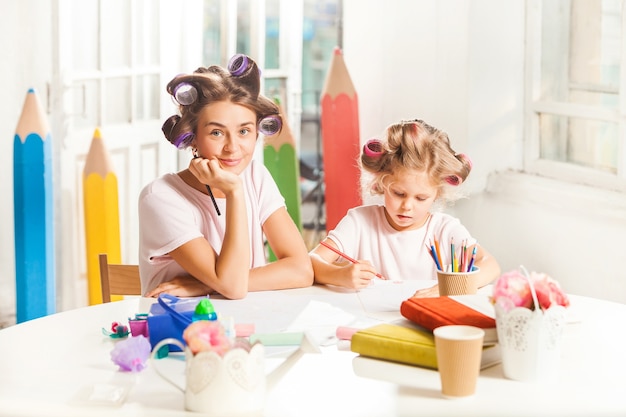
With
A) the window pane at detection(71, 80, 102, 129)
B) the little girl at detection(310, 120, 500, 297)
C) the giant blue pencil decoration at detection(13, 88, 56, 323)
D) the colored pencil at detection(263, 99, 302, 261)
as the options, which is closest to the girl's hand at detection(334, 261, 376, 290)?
the little girl at detection(310, 120, 500, 297)

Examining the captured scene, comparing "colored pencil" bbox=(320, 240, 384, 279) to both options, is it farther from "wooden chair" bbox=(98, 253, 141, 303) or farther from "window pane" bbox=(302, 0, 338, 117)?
"window pane" bbox=(302, 0, 338, 117)

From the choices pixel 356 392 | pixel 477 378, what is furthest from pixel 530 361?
pixel 356 392

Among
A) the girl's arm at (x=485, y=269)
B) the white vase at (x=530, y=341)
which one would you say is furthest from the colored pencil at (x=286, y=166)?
the white vase at (x=530, y=341)

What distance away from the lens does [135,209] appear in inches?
167

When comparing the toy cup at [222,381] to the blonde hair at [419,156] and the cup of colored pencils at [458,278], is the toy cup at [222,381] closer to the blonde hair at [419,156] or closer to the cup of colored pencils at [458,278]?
the cup of colored pencils at [458,278]

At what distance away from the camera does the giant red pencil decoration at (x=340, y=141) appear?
13.5 ft

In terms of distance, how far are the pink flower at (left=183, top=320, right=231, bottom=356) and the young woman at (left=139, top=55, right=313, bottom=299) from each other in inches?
28.0

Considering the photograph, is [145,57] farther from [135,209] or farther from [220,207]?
[220,207]

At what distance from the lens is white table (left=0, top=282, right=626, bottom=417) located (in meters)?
1.47

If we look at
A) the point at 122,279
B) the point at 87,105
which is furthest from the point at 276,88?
the point at 122,279

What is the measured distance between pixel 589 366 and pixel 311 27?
6.86 m

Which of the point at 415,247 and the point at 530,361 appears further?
the point at 415,247

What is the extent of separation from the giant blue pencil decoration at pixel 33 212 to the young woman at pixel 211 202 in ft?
4.49

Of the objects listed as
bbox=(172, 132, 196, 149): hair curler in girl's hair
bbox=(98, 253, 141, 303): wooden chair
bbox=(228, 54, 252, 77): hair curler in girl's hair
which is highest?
bbox=(228, 54, 252, 77): hair curler in girl's hair
